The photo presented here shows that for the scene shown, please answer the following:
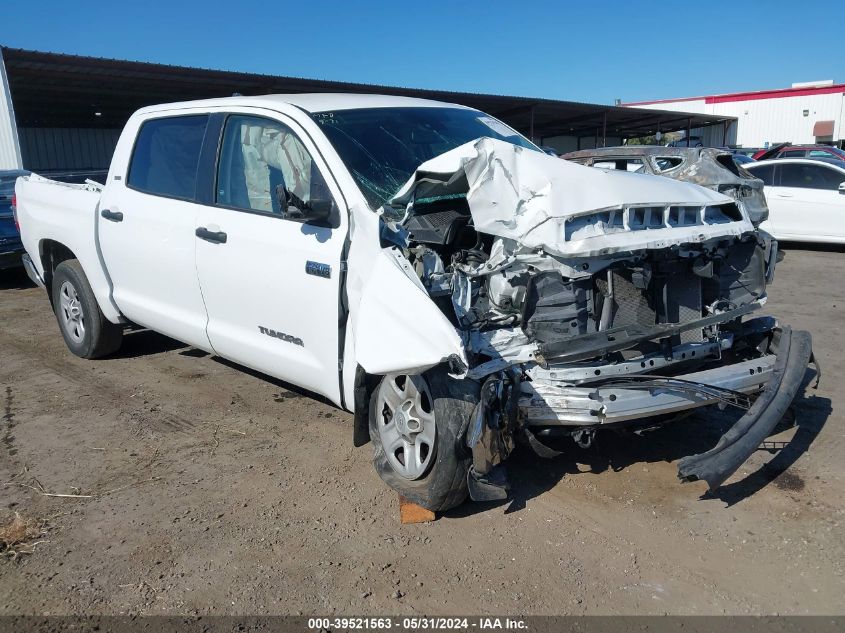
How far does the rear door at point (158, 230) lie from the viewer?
4699mm

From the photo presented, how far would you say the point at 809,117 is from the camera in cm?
4206

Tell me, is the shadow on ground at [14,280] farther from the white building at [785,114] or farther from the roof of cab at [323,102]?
the white building at [785,114]

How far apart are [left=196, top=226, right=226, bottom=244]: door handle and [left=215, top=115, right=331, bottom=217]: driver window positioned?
201mm

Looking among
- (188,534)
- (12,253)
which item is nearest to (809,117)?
(12,253)

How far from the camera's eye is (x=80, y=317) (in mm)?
6113

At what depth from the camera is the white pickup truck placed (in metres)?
3.19

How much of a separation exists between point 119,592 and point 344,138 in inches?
102

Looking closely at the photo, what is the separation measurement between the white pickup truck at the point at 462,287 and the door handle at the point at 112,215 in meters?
0.79

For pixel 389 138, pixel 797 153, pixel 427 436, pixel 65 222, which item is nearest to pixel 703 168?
pixel 389 138

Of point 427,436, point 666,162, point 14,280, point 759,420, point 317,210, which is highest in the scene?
point 666,162

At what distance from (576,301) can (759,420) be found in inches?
40.3

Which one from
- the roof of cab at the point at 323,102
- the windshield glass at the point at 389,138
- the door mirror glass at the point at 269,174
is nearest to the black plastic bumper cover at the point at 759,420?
the windshield glass at the point at 389,138

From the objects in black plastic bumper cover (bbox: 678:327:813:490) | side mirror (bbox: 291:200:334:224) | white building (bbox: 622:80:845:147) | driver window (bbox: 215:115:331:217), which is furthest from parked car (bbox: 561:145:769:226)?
white building (bbox: 622:80:845:147)

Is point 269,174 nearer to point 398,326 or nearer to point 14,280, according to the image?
point 398,326
